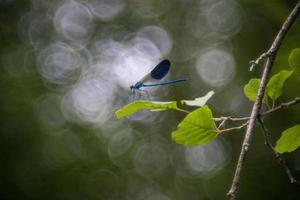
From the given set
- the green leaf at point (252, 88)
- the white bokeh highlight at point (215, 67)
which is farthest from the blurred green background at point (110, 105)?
the green leaf at point (252, 88)

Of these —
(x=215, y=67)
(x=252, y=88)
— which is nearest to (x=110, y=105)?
(x=215, y=67)

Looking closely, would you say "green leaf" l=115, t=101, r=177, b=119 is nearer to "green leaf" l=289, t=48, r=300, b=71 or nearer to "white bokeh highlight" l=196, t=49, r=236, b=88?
"green leaf" l=289, t=48, r=300, b=71

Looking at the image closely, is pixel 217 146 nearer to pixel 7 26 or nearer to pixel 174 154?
pixel 174 154

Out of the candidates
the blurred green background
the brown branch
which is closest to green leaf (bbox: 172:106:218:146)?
the brown branch

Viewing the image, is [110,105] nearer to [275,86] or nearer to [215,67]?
[215,67]

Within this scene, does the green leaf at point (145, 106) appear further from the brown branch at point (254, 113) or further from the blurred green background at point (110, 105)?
the blurred green background at point (110, 105)
